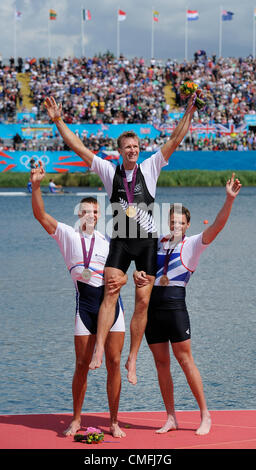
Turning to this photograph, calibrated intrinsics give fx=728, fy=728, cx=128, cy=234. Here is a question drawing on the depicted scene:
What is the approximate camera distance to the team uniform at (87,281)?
6.06m

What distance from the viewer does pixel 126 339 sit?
11.4 metres

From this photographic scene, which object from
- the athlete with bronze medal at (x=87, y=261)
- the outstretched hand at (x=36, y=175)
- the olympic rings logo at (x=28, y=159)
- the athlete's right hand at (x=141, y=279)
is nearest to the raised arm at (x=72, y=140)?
the outstretched hand at (x=36, y=175)

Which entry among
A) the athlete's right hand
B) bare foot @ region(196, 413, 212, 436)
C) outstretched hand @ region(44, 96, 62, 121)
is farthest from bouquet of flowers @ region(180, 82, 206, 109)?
bare foot @ region(196, 413, 212, 436)

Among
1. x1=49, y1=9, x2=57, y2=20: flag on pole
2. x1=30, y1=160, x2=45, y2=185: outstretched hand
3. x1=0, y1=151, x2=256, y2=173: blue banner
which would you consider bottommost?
x1=0, y1=151, x2=256, y2=173: blue banner

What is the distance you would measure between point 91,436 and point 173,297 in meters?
1.32

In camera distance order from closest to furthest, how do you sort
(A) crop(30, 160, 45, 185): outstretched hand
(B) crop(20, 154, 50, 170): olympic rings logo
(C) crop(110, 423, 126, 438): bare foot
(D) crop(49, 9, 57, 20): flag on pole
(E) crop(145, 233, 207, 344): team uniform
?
(C) crop(110, 423, 126, 438): bare foot, (A) crop(30, 160, 45, 185): outstretched hand, (E) crop(145, 233, 207, 344): team uniform, (B) crop(20, 154, 50, 170): olympic rings logo, (D) crop(49, 9, 57, 20): flag on pole

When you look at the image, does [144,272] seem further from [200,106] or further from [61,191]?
[61,191]

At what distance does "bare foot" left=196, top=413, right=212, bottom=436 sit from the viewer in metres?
5.95

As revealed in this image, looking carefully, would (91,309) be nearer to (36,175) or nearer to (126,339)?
Answer: (36,175)

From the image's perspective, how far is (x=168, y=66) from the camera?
56.8 meters

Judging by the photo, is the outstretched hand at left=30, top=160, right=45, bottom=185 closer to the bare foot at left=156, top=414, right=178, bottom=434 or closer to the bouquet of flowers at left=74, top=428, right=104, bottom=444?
the bouquet of flowers at left=74, top=428, right=104, bottom=444

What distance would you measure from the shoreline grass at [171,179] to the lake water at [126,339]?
2597 cm

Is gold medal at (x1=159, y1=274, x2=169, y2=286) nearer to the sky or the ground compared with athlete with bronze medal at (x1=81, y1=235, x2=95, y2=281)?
nearer to the ground

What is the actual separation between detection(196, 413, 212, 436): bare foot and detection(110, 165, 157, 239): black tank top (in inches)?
62.0
